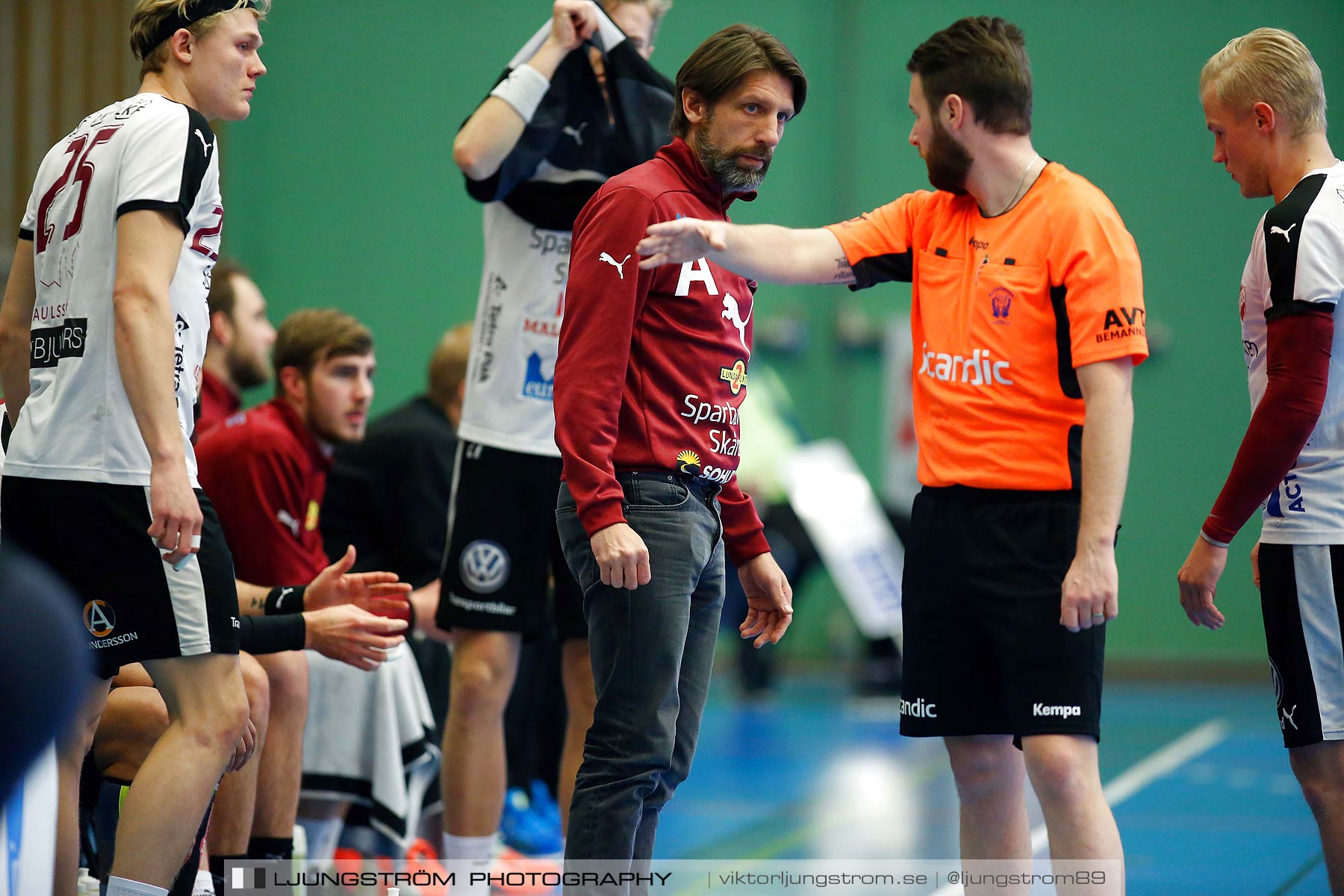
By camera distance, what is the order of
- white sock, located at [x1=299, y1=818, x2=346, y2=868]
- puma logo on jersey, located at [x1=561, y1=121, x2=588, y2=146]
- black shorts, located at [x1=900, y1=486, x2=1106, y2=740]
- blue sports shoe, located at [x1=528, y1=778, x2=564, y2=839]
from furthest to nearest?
blue sports shoe, located at [x1=528, y1=778, x2=564, y2=839], white sock, located at [x1=299, y1=818, x2=346, y2=868], puma logo on jersey, located at [x1=561, y1=121, x2=588, y2=146], black shorts, located at [x1=900, y1=486, x2=1106, y2=740]

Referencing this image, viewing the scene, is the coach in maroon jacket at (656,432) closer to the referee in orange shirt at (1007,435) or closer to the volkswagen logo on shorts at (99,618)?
the referee in orange shirt at (1007,435)

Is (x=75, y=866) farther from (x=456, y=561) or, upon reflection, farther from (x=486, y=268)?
(x=486, y=268)

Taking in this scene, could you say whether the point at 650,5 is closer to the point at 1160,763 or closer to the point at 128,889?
the point at 128,889

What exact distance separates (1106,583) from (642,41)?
193cm

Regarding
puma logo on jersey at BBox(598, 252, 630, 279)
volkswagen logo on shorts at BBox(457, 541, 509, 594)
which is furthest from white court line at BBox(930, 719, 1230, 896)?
puma logo on jersey at BBox(598, 252, 630, 279)

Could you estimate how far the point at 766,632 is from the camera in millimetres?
2859

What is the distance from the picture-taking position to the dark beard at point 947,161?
2795 millimetres

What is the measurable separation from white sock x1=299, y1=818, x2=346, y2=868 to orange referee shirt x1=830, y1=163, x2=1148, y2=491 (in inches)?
83.5

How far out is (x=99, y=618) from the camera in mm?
2461

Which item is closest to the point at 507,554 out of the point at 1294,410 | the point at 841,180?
the point at 1294,410

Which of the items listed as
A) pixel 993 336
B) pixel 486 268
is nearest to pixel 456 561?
pixel 486 268

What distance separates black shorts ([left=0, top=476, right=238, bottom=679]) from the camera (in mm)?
2465

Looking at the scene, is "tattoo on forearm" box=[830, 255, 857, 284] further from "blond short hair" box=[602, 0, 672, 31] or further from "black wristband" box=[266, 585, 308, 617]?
"black wristband" box=[266, 585, 308, 617]

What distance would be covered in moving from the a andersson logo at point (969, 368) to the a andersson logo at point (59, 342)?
1652 mm
